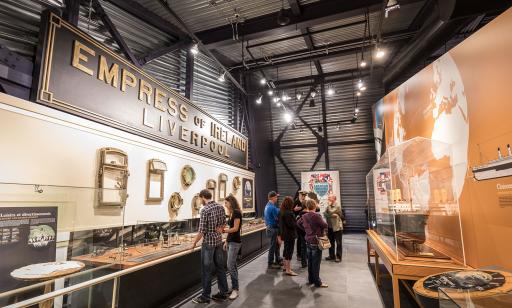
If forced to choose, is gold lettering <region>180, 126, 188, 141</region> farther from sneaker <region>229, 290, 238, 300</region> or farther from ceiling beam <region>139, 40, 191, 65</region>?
sneaker <region>229, 290, 238, 300</region>

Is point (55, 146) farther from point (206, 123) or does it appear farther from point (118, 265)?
point (206, 123)

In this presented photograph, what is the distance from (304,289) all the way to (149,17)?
17.9 ft

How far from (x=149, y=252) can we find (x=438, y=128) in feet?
13.5

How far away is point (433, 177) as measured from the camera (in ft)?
11.7

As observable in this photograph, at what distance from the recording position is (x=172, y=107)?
196 inches

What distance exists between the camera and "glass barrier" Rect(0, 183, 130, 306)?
1.75m

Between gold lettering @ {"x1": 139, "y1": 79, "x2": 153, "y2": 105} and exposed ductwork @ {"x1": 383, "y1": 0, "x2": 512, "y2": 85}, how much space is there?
4.73 meters

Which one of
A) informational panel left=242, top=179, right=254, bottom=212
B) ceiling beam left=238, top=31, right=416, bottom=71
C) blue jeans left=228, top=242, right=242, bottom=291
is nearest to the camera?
blue jeans left=228, top=242, right=242, bottom=291

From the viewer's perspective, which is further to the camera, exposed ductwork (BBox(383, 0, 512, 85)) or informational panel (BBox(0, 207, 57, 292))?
exposed ductwork (BBox(383, 0, 512, 85))

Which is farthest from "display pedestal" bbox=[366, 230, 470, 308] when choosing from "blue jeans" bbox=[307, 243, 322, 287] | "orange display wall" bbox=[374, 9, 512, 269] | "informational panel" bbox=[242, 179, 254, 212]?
"informational panel" bbox=[242, 179, 254, 212]

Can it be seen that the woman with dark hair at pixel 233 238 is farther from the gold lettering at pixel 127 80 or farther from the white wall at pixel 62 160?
the gold lettering at pixel 127 80

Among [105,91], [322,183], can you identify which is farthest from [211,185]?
[322,183]

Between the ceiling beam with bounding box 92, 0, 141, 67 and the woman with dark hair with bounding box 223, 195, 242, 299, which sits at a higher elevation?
the ceiling beam with bounding box 92, 0, 141, 67

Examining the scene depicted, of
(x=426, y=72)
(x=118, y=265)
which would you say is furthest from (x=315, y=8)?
(x=118, y=265)
